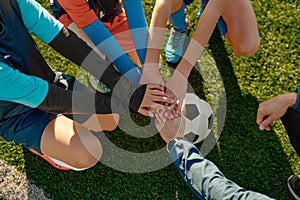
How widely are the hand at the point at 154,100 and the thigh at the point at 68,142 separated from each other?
0.87ft

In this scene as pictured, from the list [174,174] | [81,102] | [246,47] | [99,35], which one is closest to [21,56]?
[81,102]

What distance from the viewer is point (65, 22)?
6.77 ft

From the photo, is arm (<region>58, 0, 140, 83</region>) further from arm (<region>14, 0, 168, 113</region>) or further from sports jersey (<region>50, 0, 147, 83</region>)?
arm (<region>14, 0, 168, 113</region>)

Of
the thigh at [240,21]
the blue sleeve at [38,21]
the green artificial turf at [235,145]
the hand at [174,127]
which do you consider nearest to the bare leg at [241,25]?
A: the thigh at [240,21]

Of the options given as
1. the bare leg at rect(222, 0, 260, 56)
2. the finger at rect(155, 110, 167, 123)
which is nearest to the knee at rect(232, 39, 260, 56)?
the bare leg at rect(222, 0, 260, 56)

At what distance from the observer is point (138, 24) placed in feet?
6.53

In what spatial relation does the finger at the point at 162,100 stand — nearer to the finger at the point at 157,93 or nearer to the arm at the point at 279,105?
the finger at the point at 157,93

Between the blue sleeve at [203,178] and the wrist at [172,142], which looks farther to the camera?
the wrist at [172,142]

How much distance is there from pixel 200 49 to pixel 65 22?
619 mm

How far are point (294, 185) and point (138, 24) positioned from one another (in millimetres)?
977

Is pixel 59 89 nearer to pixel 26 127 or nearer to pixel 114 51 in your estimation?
pixel 26 127

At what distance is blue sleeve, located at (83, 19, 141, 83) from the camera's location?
1946mm

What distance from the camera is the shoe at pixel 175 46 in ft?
7.54

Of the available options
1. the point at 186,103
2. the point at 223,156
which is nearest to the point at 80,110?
the point at 186,103
